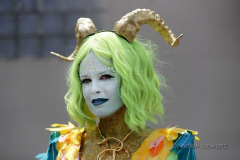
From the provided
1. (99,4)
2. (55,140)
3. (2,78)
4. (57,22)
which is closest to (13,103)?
(2,78)

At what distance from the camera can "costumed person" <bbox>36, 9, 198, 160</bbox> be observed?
6.50 feet

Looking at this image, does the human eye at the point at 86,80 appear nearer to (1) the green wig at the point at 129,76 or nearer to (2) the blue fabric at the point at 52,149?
(1) the green wig at the point at 129,76

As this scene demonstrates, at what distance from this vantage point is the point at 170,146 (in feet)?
6.60

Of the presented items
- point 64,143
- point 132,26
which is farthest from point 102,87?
point 64,143

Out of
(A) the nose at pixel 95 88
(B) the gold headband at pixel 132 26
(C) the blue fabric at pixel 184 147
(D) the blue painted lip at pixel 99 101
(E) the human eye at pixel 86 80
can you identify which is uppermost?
(B) the gold headband at pixel 132 26

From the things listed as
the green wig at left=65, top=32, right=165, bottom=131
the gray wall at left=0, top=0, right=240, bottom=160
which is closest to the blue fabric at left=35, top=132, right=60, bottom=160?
the green wig at left=65, top=32, right=165, bottom=131

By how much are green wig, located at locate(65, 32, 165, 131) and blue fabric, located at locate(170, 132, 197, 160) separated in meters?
0.17

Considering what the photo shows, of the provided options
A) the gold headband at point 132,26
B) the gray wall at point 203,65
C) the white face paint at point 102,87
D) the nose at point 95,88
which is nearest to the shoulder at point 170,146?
the white face paint at point 102,87

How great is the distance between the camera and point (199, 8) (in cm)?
307

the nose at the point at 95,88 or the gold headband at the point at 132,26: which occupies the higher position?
the gold headband at the point at 132,26

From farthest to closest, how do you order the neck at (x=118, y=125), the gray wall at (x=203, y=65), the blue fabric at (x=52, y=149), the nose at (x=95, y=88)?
1. the gray wall at (x=203, y=65)
2. the blue fabric at (x=52, y=149)
3. the neck at (x=118, y=125)
4. the nose at (x=95, y=88)

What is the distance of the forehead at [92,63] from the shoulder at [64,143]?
0.35 meters

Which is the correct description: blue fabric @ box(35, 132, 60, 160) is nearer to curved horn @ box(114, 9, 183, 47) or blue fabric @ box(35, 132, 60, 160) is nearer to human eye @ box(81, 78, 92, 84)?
human eye @ box(81, 78, 92, 84)

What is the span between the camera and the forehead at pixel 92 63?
1.98 metres
